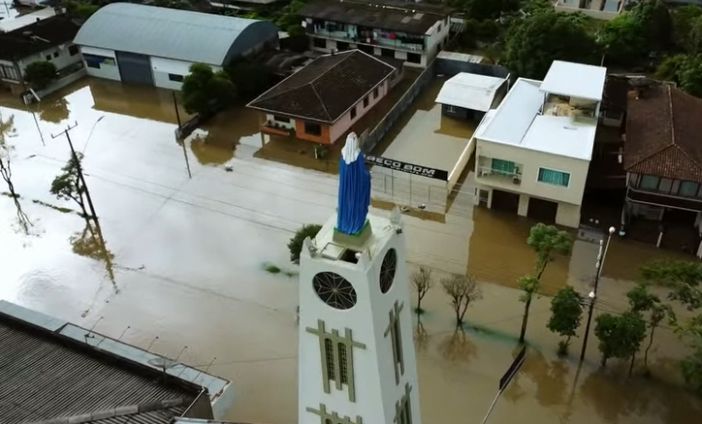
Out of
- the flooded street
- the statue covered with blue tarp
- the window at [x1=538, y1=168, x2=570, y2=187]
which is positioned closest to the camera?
the statue covered with blue tarp

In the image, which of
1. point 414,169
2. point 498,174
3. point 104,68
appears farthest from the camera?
point 104,68

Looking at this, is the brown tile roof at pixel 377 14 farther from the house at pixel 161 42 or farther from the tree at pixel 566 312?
the tree at pixel 566 312

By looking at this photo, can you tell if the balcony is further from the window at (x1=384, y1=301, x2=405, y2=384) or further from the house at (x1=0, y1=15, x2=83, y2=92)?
the house at (x1=0, y1=15, x2=83, y2=92)

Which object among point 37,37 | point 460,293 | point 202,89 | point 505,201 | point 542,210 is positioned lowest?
point 542,210

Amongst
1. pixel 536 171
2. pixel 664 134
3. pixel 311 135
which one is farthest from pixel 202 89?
pixel 664 134

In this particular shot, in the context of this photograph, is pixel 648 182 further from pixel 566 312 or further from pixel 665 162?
pixel 566 312

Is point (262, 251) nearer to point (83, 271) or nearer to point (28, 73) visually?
point (83, 271)

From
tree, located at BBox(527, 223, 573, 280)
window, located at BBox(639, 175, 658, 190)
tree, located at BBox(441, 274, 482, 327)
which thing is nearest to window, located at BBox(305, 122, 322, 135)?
tree, located at BBox(441, 274, 482, 327)
